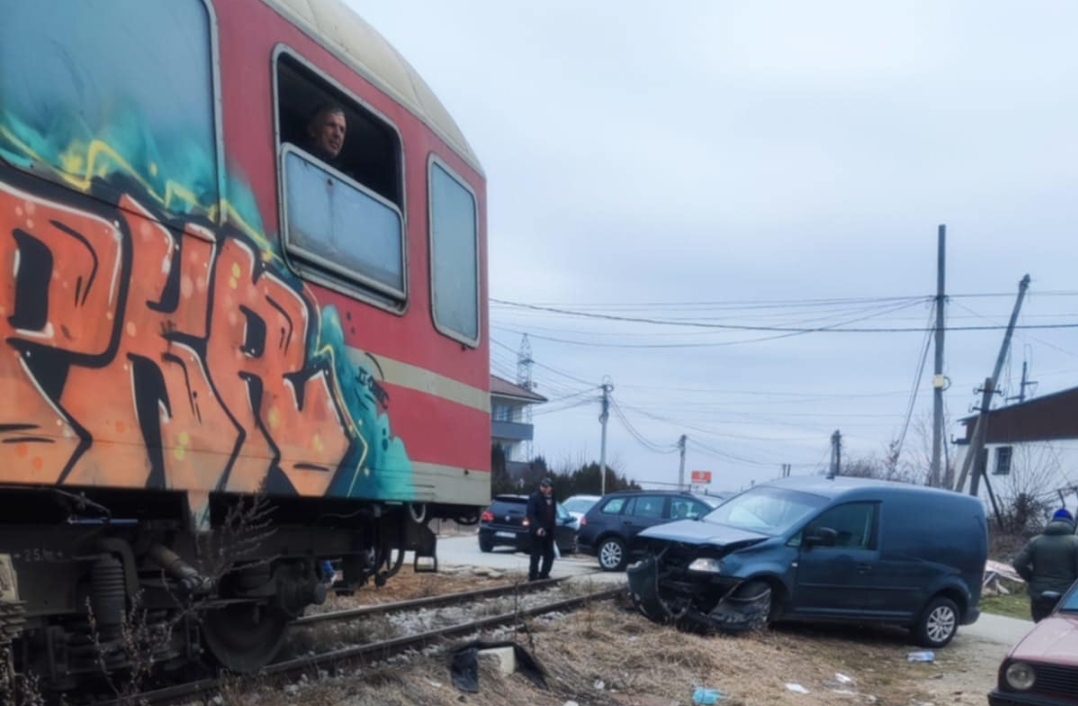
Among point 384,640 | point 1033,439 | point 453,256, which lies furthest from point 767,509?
point 1033,439

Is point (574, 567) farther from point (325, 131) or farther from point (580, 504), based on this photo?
point (325, 131)

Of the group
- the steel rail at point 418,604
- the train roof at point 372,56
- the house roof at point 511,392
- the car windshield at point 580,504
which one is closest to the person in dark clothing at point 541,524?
the steel rail at point 418,604

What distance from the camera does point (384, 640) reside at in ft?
27.7

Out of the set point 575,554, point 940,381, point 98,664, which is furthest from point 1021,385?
point 98,664

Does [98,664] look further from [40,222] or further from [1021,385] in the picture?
[1021,385]

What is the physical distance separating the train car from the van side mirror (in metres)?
5.03

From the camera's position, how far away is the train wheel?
6.22 metres

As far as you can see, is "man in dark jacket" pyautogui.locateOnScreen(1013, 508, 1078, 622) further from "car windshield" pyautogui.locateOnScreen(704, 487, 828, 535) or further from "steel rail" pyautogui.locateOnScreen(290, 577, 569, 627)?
"steel rail" pyautogui.locateOnScreen(290, 577, 569, 627)

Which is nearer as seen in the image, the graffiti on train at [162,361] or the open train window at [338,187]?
the graffiti on train at [162,361]

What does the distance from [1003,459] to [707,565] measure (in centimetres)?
4021

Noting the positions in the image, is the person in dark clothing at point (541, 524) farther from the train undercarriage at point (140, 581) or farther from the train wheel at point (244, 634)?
the train undercarriage at point (140, 581)

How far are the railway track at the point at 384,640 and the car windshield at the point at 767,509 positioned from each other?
1510mm

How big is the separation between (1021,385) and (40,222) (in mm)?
55835

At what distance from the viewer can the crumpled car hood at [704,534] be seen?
10703 millimetres
